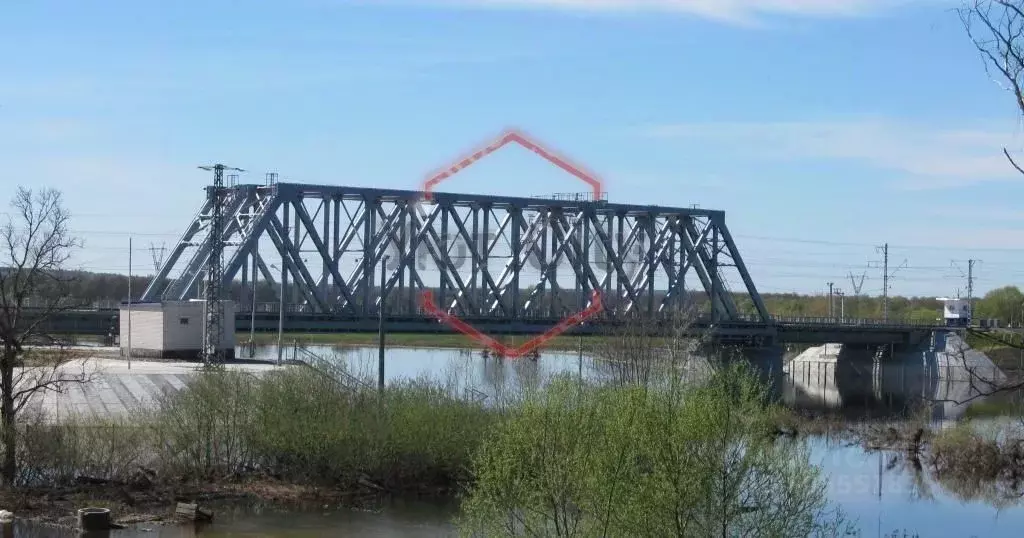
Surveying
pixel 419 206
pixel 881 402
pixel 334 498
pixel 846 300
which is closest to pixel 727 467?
pixel 334 498

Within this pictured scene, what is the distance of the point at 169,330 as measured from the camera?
6100cm

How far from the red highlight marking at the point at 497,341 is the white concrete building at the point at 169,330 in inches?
887

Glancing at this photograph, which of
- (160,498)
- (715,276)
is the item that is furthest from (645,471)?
(715,276)

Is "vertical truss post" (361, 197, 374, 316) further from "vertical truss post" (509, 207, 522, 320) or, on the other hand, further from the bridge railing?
the bridge railing

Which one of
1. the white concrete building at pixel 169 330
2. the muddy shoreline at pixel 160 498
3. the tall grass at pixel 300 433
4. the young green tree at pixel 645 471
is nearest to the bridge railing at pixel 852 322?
the white concrete building at pixel 169 330

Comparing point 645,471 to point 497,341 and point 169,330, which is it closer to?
point 169,330

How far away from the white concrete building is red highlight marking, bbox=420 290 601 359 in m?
22.5

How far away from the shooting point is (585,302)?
335ft

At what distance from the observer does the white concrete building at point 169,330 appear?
6059 centimetres

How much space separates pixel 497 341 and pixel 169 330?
169 ft

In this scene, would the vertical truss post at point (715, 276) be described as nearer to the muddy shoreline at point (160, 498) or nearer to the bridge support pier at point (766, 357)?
the bridge support pier at point (766, 357)

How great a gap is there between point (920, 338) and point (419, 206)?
48.8 meters

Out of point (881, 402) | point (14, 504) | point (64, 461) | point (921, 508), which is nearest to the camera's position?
point (14, 504)

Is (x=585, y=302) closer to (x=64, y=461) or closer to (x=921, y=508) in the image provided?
(x=921, y=508)
